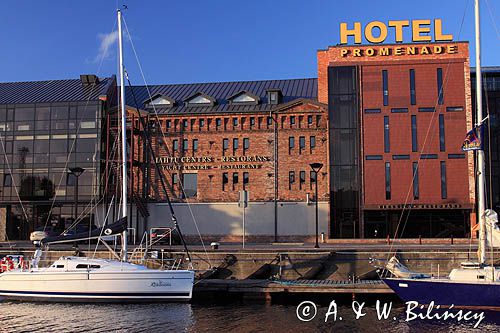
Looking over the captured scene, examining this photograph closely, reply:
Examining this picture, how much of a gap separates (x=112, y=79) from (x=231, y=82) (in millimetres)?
13543

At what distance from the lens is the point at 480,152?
30.4 meters

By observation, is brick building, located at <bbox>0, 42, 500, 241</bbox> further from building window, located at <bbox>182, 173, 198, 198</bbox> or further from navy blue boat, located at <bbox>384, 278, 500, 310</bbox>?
navy blue boat, located at <bbox>384, 278, 500, 310</bbox>

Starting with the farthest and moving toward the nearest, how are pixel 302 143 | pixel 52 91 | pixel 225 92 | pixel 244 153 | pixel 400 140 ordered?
pixel 225 92 → pixel 52 91 → pixel 244 153 → pixel 302 143 → pixel 400 140

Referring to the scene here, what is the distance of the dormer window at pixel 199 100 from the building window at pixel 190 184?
7.76 m

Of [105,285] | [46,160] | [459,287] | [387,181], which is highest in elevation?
[46,160]

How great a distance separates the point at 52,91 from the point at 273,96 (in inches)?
958

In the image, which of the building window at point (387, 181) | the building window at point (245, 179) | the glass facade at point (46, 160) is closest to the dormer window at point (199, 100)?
the building window at point (245, 179)

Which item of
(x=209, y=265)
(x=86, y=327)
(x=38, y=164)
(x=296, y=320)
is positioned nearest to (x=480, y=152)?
(x=296, y=320)

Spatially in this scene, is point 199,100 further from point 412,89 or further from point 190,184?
point 412,89

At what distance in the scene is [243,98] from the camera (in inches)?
2313

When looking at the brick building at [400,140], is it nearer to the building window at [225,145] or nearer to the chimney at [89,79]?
the building window at [225,145]

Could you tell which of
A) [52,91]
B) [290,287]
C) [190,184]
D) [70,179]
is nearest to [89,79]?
[52,91]

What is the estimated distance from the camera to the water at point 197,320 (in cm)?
2400

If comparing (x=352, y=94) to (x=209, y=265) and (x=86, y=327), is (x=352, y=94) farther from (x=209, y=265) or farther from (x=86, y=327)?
(x=86, y=327)
